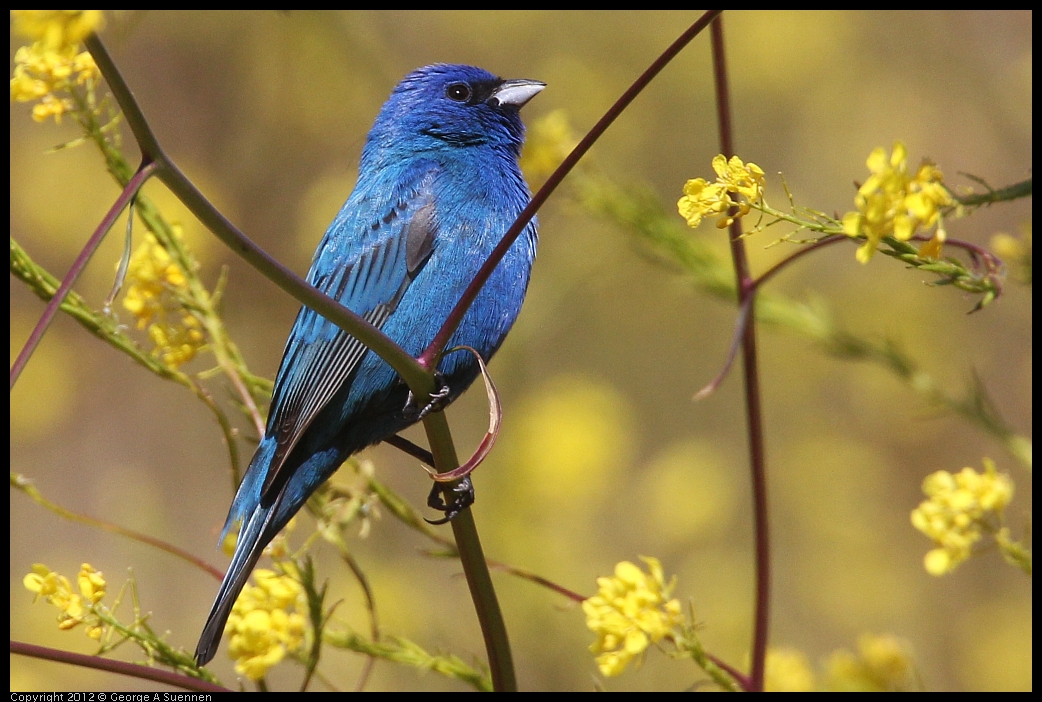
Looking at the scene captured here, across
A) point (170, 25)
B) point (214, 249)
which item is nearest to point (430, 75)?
point (214, 249)

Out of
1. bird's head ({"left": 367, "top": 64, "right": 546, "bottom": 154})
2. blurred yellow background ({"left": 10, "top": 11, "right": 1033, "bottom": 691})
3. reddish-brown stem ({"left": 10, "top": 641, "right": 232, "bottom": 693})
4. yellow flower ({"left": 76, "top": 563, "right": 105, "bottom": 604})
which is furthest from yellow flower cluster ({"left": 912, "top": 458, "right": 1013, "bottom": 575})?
blurred yellow background ({"left": 10, "top": 11, "right": 1033, "bottom": 691})

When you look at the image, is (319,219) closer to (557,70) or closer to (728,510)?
(557,70)

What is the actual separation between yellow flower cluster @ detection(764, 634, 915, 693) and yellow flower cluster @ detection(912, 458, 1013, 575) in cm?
70

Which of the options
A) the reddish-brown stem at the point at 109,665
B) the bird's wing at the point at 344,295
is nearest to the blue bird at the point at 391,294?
the bird's wing at the point at 344,295

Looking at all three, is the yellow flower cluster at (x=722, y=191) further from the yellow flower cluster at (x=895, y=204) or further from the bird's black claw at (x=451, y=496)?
the bird's black claw at (x=451, y=496)

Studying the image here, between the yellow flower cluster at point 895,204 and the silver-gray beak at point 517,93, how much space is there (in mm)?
2193

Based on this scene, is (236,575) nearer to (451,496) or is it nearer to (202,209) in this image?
(451,496)

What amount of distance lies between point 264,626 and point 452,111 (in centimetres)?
221

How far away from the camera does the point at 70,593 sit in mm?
1729

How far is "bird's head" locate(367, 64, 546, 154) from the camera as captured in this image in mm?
3357

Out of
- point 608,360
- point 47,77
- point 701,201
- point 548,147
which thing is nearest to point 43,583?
point 47,77

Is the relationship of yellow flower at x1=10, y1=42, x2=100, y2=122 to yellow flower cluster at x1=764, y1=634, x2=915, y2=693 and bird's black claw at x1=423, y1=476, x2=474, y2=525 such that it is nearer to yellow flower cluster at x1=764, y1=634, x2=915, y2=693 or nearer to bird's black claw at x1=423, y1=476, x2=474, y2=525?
bird's black claw at x1=423, y1=476, x2=474, y2=525

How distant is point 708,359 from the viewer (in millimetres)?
6570
